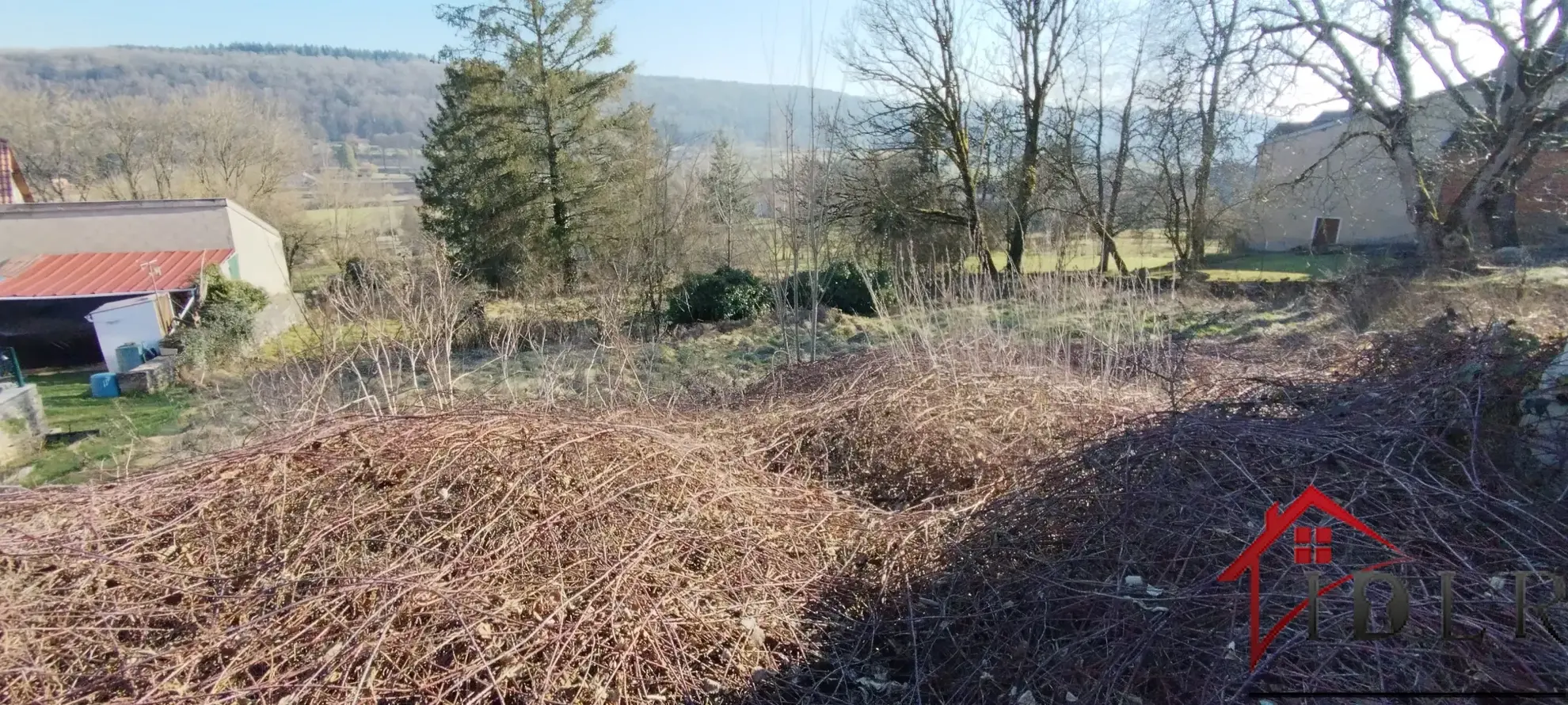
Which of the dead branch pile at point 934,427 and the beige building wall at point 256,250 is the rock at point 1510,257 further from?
the beige building wall at point 256,250

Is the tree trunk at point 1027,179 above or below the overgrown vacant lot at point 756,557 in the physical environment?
above

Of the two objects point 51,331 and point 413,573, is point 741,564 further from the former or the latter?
point 51,331

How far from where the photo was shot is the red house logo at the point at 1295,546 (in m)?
2.41

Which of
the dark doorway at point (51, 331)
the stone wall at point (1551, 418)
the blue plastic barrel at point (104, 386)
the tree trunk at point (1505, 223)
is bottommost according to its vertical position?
the blue plastic barrel at point (104, 386)

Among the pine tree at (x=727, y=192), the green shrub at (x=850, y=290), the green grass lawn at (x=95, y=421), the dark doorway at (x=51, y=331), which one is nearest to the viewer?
the green grass lawn at (x=95, y=421)

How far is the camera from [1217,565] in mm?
2814

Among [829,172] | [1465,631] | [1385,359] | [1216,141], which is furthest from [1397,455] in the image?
[1216,141]

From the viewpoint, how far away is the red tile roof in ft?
50.0

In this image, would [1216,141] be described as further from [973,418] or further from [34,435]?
[34,435]

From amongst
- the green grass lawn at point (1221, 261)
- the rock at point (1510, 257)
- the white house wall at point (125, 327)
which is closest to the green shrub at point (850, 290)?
the green grass lawn at point (1221, 261)

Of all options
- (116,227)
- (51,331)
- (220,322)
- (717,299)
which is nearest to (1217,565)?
(717,299)

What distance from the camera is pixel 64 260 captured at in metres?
16.5

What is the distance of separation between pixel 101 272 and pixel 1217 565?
21.8 m

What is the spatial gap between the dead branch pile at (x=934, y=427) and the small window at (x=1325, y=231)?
786 inches
